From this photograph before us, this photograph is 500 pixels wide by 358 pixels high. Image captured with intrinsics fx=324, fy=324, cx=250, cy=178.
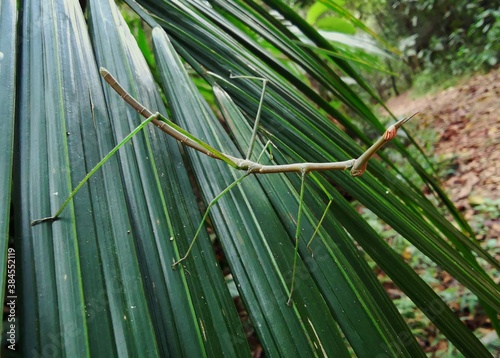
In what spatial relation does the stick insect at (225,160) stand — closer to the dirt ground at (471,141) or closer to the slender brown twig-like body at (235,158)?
the slender brown twig-like body at (235,158)

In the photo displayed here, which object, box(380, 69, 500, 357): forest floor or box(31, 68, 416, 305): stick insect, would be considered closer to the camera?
box(31, 68, 416, 305): stick insect

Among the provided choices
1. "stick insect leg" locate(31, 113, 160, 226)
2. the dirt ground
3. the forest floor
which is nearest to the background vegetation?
"stick insect leg" locate(31, 113, 160, 226)

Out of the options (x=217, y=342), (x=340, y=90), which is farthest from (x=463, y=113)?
(x=217, y=342)

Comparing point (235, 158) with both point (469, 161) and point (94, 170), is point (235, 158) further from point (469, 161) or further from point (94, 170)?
point (469, 161)

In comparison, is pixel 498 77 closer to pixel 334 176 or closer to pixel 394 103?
pixel 394 103

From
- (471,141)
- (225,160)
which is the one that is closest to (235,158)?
(225,160)

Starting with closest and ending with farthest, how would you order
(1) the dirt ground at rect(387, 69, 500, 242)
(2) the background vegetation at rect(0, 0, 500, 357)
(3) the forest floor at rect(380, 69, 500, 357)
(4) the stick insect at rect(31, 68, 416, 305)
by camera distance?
(2) the background vegetation at rect(0, 0, 500, 357)
(4) the stick insect at rect(31, 68, 416, 305)
(3) the forest floor at rect(380, 69, 500, 357)
(1) the dirt ground at rect(387, 69, 500, 242)

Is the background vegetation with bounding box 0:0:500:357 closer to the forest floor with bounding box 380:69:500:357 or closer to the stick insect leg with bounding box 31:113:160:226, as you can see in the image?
the stick insect leg with bounding box 31:113:160:226

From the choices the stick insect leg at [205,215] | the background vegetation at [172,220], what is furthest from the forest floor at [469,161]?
the stick insect leg at [205,215]
